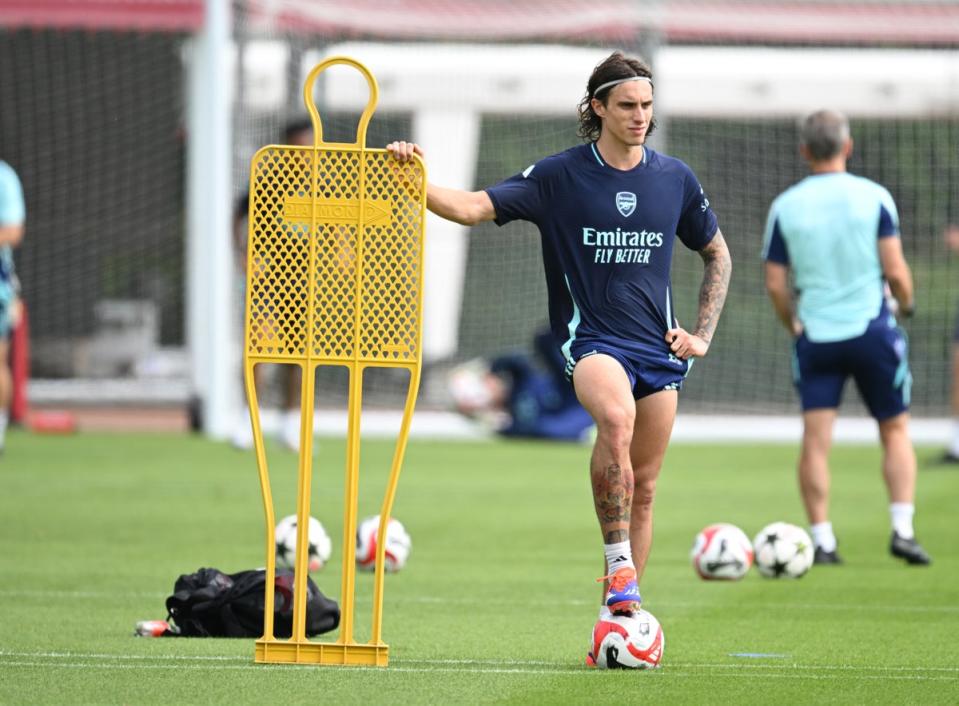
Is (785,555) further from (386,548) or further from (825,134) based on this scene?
(825,134)

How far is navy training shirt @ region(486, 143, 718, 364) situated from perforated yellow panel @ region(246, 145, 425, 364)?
53 cm

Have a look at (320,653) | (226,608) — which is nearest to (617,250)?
(320,653)

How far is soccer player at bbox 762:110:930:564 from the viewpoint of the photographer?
9.26 metres

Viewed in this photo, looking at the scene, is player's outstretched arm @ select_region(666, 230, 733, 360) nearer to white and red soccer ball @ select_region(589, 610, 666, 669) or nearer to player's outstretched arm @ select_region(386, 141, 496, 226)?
player's outstretched arm @ select_region(386, 141, 496, 226)

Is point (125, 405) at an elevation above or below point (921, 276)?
below

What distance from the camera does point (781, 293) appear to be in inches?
373

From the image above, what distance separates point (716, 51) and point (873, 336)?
11.4m

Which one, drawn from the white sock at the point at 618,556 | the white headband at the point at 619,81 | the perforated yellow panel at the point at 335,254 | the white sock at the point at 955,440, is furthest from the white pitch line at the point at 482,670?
the white sock at the point at 955,440

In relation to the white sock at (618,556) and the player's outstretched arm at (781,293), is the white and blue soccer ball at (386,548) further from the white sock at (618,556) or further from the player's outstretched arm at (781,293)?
the white sock at (618,556)

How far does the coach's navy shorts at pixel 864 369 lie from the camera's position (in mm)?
9266

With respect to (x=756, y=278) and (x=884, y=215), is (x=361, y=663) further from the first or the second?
(x=756, y=278)

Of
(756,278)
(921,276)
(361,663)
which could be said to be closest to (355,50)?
(756,278)

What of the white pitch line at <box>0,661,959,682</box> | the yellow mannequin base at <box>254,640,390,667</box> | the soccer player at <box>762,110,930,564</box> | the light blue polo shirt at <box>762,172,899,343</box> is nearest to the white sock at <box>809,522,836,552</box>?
the soccer player at <box>762,110,930,564</box>

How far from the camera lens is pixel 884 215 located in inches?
364
